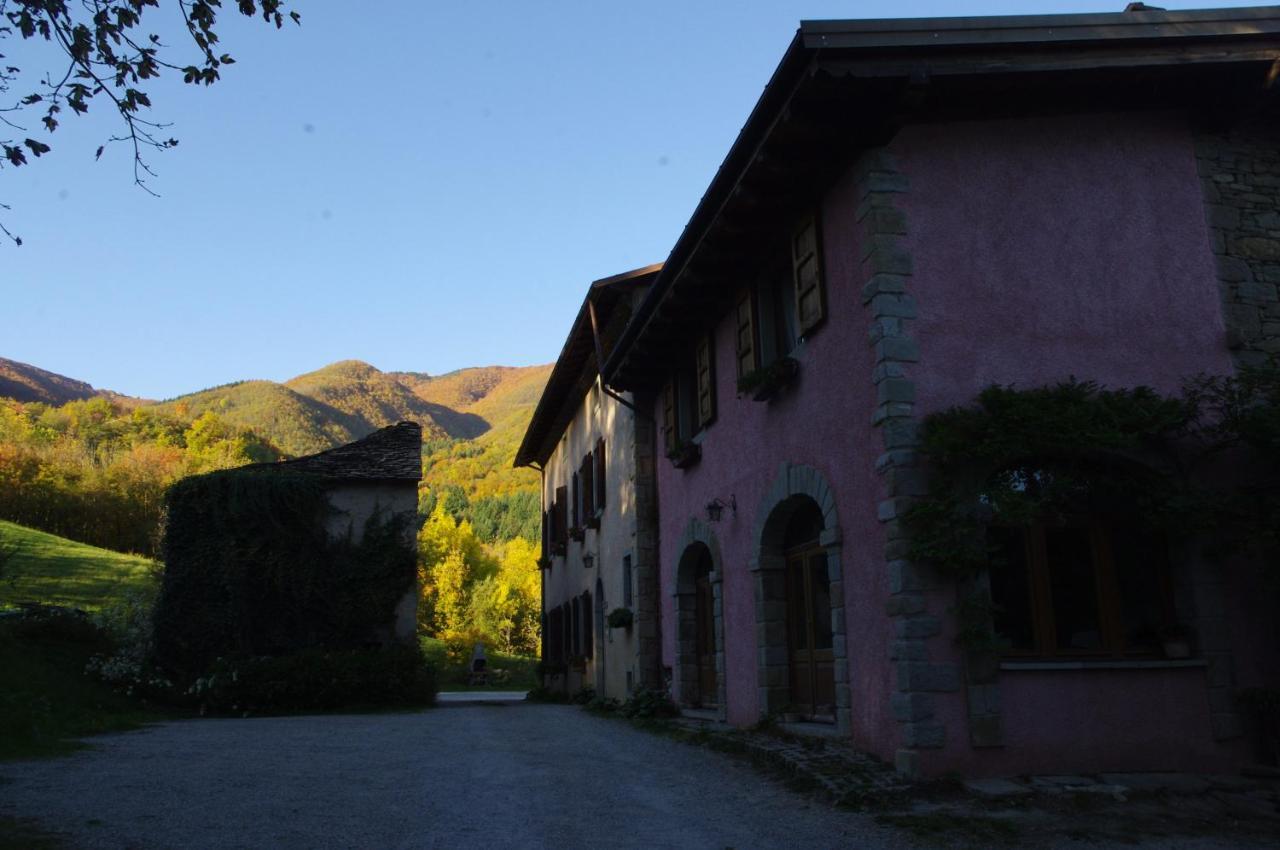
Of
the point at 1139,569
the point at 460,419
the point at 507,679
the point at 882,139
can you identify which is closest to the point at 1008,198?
the point at 882,139

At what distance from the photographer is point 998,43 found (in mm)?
7352

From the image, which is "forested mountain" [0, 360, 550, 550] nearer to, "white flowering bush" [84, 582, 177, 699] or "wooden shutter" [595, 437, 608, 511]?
"white flowering bush" [84, 582, 177, 699]

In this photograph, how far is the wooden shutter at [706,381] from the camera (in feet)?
39.7

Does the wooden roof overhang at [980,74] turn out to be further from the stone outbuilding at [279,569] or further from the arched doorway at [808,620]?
the stone outbuilding at [279,569]

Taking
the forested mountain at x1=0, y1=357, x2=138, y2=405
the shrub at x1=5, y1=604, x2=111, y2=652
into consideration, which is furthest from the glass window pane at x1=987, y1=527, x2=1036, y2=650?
the forested mountain at x1=0, y1=357, x2=138, y2=405

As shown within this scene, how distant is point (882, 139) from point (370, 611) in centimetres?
1220

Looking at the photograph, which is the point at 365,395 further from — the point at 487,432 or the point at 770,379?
the point at 770,379

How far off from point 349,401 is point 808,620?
142610mm

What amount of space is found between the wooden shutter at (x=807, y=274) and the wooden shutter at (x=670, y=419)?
181 inches

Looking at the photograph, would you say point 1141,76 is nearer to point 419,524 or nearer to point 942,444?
point 942,444

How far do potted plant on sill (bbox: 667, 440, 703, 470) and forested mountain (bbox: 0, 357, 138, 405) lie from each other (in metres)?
106

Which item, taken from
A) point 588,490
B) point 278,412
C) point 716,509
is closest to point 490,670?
point 588,490

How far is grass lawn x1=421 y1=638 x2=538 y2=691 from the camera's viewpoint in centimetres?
3219

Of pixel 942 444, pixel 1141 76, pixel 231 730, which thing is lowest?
pixel 231 730
